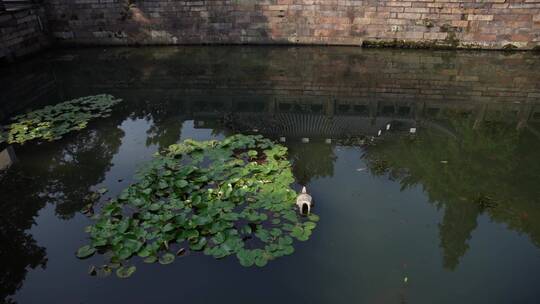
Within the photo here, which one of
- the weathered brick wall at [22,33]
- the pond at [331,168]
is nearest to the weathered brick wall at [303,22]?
the weathered brick wall at [22,33]

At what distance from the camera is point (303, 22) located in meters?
14.0

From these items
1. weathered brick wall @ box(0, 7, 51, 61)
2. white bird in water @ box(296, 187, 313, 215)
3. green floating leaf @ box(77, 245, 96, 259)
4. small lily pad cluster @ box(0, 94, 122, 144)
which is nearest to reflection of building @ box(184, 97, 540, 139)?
small lily pad cluster @ box(0, 94, 122, 144)

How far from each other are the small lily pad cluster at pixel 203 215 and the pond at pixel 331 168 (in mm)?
162

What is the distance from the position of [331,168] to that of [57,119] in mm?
6184

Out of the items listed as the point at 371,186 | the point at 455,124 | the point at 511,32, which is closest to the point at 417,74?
the point at 455,124

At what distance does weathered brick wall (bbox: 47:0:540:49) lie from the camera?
13.1m

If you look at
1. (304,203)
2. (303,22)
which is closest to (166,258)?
(304,203)

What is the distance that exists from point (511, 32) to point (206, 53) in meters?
11.2

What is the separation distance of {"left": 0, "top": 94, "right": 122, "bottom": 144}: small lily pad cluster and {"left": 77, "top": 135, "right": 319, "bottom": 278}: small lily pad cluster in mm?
2812

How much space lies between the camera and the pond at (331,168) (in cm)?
406

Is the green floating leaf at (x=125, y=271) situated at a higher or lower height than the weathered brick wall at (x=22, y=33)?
lower

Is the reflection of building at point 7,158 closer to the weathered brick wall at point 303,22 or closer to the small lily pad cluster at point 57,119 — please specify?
the small lily pad cluster at point 57,119

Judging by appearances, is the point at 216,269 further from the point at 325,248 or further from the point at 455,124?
the point at 455,124

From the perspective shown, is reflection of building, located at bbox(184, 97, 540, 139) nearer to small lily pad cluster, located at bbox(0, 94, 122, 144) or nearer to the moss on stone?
small lily pad cluster, located at bbox(0, 94, 122, 144)
